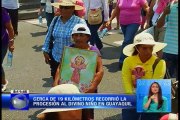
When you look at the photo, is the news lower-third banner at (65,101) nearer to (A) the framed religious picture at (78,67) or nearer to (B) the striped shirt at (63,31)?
(A) the framed religious picture at (78,67)

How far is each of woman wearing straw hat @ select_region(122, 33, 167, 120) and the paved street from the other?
135 centimetres

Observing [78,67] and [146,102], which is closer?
[146,102]

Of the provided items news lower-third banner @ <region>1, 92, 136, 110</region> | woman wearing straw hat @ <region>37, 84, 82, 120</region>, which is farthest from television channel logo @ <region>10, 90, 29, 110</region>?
woman wearing straw hat @ <region>37, 84, 82, 120</region>

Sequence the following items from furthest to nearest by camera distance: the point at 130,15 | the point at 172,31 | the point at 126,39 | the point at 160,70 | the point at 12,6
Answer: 1. the point at 12,6
2. the point at 126,39
3. the point at 130,15
4. the point at 172,31
5. the point at 160,70

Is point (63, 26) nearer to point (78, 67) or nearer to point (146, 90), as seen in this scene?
point (78, 67)

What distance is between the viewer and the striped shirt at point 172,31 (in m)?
4.96

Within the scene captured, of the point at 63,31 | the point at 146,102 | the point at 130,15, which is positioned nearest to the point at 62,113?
the point at 146,102

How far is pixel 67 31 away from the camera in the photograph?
484 cm

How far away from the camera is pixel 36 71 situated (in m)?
7.39

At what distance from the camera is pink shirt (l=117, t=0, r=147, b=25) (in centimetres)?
690

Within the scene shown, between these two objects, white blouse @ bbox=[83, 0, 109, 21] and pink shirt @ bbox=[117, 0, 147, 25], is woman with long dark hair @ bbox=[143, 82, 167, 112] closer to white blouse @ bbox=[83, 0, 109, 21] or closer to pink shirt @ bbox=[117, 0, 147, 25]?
pink shirt @ bbox=[117, 0, 147, 25]

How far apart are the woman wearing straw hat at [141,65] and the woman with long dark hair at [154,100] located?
1024 mm

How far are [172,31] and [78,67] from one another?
1.42 metres

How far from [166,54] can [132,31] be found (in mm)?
1933
